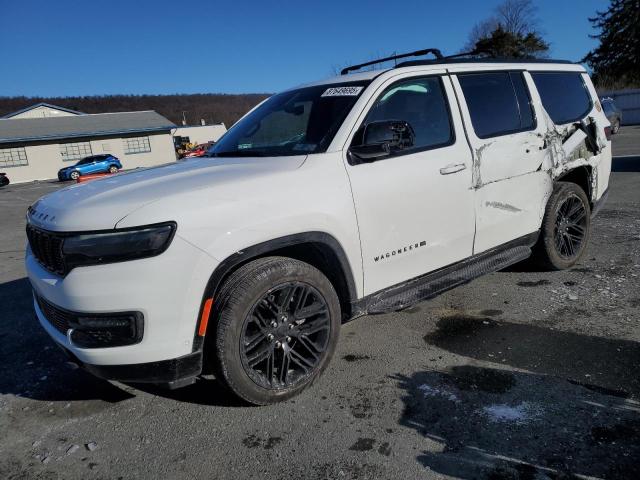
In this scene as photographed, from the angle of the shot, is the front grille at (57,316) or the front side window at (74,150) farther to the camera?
the front side window at (74,150)

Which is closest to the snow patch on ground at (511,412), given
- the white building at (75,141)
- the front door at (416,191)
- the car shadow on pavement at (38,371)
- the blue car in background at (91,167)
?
the front door at (416,191)

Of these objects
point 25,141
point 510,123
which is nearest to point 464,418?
point 510,123

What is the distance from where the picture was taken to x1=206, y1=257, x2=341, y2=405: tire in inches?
104

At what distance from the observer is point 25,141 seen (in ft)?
139

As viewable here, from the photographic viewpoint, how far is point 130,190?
2.74 m

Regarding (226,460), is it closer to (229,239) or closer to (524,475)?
(229,239)

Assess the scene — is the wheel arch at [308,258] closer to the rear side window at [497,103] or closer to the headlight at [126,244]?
the headlight at [126,244]

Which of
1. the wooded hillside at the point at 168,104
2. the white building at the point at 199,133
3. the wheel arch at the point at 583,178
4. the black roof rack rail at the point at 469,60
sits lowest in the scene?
the wheel arch at the point at 583,178

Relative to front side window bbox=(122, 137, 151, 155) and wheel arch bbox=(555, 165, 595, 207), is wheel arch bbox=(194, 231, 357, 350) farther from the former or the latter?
front side window bbox=(122, 137, 151, 155)

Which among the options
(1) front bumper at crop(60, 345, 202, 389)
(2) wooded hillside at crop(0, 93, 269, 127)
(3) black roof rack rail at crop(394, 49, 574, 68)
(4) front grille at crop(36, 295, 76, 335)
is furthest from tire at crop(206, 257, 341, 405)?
(2) wooded hillside at crop(0, 93, 269, 127)

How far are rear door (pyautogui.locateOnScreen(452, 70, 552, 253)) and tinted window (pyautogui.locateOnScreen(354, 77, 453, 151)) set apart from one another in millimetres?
189

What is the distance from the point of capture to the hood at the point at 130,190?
2.46 metres

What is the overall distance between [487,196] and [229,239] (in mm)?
2148

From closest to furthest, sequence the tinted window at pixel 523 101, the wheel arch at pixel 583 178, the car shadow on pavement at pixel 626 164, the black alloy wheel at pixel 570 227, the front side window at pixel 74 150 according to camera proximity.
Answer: the tinted window at pixel 523 101 → the black alloy wheel at pixel 570 227 → the wheel arch at pixel 583 178 → the car shadow on pavement at pixel 626 164 → the front side window at pixel 74 150
